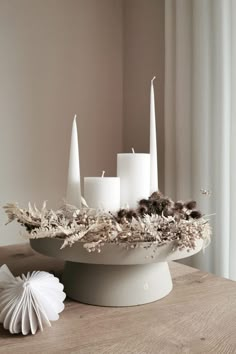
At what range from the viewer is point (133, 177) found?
2.46 ft

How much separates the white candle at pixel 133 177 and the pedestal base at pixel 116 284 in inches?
5.1

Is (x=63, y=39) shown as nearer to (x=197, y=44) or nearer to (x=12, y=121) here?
(x=12, y=121)

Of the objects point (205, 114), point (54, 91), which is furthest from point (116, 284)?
point (54, 91)

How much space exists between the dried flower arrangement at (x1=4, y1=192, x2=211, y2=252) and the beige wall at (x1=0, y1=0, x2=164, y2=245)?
91 centimetres

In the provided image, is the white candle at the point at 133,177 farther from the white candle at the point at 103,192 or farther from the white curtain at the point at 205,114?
the white curtain at the point at 205,114

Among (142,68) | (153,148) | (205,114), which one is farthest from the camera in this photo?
(142,68)

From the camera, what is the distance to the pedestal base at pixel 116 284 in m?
0.68

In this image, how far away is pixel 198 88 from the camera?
4.27 feet

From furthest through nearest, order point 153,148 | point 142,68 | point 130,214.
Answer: point 142,68
point 153,148
point 130,214

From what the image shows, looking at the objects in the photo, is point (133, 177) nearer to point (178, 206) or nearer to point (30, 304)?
point (178, 206)

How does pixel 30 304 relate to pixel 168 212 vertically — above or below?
below

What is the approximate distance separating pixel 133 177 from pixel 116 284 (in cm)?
20

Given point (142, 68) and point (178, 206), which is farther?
point (142, 68)

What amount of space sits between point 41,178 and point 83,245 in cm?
121
